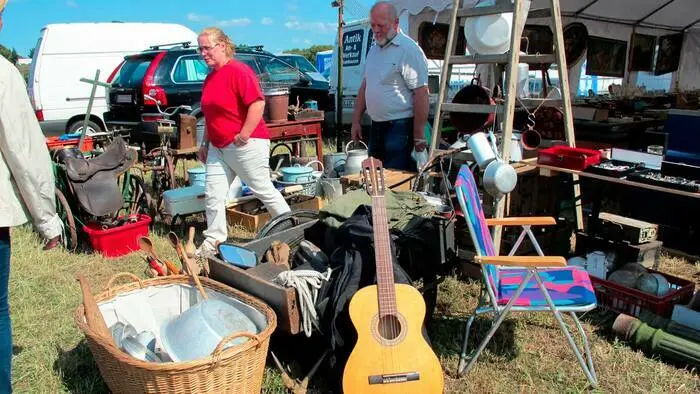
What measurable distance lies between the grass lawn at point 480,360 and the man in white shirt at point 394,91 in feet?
4.26

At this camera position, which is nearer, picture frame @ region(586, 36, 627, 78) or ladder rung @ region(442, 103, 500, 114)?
ladder rung @ region(442, 103, 500, 114)

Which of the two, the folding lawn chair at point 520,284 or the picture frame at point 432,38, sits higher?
the picture frame at point 432,38

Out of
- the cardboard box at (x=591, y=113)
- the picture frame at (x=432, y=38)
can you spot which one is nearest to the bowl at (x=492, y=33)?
the cardboard box at (x=591, y=113)

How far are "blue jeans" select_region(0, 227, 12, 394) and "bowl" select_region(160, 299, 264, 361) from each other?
606mm

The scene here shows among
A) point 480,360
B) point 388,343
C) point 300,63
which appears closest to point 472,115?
point 480,360

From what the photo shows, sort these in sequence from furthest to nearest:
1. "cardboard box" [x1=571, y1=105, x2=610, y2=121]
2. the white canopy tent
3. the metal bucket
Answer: the white canopy tent, "cardboard box" [x1=571, y1=105, x2=610, y2=121], the metal bucket

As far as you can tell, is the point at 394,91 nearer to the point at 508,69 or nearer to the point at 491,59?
the point at 491,59

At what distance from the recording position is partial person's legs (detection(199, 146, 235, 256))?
12.9 feet

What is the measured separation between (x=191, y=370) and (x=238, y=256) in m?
0.90

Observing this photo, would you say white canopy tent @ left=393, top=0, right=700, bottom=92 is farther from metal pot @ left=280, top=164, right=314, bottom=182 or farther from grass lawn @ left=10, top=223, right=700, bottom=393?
grass lawn @ left=10, top=223, right=700, bottom=393

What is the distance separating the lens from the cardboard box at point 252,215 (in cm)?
476

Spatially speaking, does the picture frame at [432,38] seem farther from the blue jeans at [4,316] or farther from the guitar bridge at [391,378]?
the blue jeans at [4,316]

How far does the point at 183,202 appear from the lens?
476cm

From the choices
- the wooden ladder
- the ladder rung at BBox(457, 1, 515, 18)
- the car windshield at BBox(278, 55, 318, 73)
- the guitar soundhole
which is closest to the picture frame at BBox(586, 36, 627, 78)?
the car windshield at BBox(278, 55, 318, 73)
